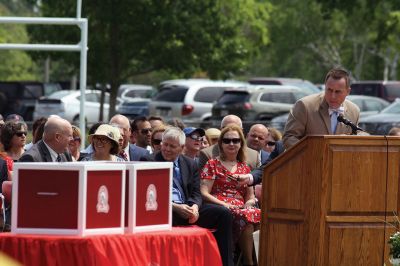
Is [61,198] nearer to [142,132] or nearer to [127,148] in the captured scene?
[127,148]

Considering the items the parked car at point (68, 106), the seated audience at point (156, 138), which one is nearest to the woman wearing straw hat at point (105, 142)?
the seated audience at point (156, 138)

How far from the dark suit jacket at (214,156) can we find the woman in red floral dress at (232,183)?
0.78ft

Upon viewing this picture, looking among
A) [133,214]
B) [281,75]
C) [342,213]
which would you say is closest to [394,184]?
[342,213]

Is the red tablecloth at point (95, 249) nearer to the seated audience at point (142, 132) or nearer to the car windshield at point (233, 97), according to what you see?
the seated audience at point (142, 132)

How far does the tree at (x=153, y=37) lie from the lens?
3884cm

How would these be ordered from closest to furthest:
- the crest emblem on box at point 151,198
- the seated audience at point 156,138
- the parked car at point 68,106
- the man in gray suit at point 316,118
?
the crest emblem on box at point 151,198
the man in gray suit at point 316,118
the seated audience at point 156,138
the parked car at point 68,106

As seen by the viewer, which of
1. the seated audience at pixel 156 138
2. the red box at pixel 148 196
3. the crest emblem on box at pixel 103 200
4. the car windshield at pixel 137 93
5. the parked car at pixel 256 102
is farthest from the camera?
the car windshield at pixel 137 93

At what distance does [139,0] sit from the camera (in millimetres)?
38625

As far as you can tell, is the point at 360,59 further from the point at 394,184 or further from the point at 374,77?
the point at 394,184

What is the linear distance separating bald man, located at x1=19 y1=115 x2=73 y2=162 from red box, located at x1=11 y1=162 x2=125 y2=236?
57.0 inches

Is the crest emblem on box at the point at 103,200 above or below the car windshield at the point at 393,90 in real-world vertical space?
below

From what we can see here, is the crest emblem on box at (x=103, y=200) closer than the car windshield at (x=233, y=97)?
Yes

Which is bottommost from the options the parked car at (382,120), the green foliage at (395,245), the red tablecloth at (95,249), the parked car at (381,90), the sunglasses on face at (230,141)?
the red tablecloth at (95,249)

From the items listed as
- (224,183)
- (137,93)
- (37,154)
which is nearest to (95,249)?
(37,154)
